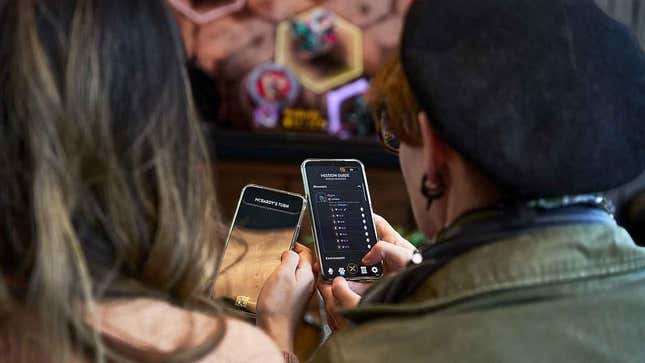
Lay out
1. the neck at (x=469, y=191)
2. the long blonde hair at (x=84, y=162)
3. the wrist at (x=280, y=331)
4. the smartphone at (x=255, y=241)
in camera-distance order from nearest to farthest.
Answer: the long blonde hair at (x=84, y=162) → the neck at (x=469, y=191) → the wrist at (x=280, y=331) → the smartphone at (x=255, y=241)

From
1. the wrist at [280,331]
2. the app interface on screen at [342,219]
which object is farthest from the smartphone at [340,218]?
the wrist at [280,331]

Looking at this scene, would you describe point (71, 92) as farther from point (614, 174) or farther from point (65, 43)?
point (614, 174)

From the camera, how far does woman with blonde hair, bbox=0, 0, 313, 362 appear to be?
73 cm

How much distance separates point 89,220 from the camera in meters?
0.75

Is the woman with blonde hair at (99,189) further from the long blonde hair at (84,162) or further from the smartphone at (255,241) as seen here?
the smartphone at (255,241)

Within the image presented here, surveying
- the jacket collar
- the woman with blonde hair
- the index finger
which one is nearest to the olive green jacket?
the jacket collar

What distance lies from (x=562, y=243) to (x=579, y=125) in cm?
12

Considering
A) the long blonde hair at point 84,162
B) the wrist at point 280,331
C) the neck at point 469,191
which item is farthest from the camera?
the wrist at point 280,331

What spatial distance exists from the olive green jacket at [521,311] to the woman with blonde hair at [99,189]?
0.54ft

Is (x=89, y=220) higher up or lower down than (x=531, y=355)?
higher up

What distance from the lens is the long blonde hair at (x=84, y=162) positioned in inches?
28.6

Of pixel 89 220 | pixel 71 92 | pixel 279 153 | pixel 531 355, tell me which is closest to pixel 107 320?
pixel 89 220

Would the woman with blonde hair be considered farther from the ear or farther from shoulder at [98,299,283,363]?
the ear

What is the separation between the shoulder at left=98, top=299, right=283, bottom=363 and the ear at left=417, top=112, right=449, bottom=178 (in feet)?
0.84
